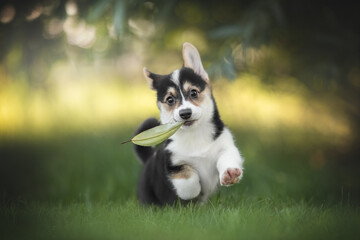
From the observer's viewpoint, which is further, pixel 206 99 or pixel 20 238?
pixel 206 99

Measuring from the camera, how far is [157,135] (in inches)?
122

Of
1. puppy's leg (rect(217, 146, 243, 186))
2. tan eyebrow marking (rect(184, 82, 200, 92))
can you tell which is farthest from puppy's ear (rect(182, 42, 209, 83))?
puppy's leg (rect(217, 146, 243, 186))

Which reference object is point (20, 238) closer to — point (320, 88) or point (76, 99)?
point (320, 88)

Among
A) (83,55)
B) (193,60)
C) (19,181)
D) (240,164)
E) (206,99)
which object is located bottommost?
(19,181)

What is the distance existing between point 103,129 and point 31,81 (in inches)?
81.7

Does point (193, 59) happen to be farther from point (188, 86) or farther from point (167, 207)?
point (167, 207)

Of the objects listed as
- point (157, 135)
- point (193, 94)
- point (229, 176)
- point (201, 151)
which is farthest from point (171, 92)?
point (229, 176)

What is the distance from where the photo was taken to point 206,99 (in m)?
3.36

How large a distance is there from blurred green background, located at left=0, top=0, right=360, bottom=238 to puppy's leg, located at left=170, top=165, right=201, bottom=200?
52.7 inches

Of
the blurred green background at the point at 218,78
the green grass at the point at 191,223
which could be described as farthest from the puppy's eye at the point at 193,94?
the blurred green background at the point at 218,78

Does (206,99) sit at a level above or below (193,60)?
below

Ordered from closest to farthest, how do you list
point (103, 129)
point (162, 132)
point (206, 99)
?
point (162, 132)
point (206, 99)
point (103, 129)

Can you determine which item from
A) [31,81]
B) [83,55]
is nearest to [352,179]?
[83,55]

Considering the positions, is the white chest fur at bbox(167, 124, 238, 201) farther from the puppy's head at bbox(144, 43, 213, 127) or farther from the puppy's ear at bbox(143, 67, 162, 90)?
the puppy's ear at bbox(143, 67, 162, 90)
